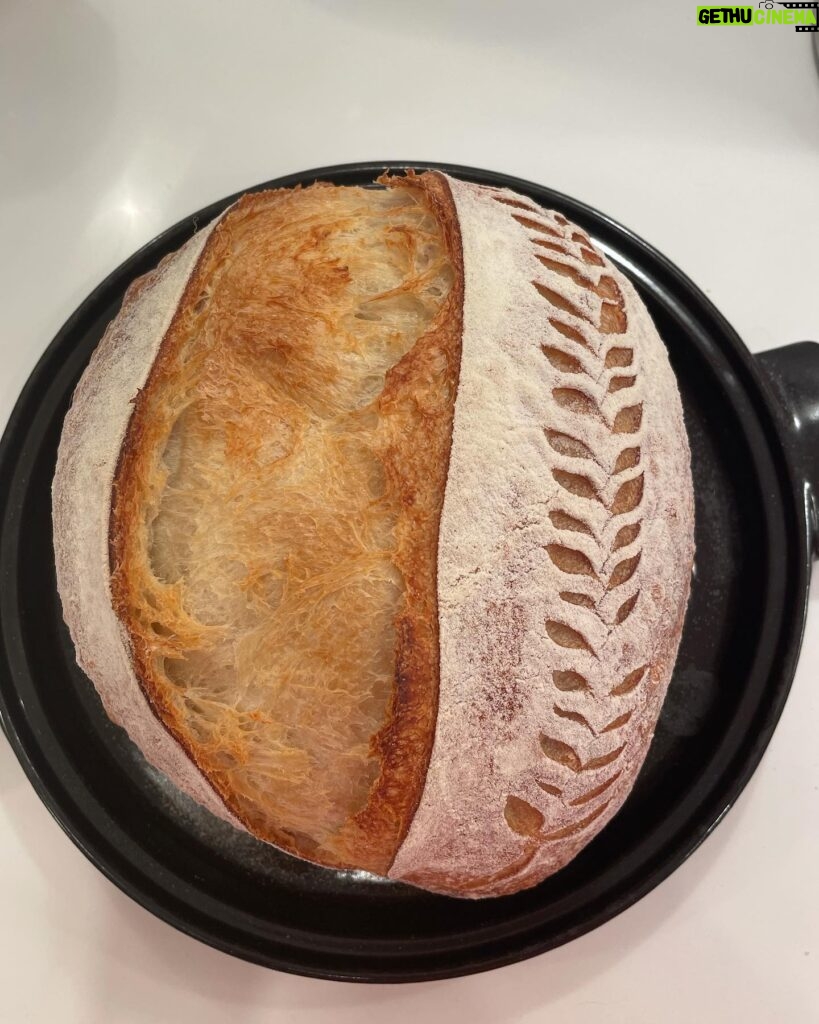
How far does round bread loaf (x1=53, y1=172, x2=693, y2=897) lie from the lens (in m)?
0.72

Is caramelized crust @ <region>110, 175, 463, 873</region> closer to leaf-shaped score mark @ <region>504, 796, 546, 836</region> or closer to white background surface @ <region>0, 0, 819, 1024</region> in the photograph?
leaf-shaped score mark @ <region>504, 796, 546, 836</region>

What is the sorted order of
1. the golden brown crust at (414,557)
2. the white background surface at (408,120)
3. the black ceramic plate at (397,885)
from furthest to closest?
the white background surface at (408,120), the black ceramic plate at (397,885), the golden brown crust at (414,557)

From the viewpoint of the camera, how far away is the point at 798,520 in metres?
1.03

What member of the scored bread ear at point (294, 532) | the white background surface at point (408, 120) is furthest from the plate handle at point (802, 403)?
the scored bread ear at point (294, 532)

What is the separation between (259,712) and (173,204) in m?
1.06

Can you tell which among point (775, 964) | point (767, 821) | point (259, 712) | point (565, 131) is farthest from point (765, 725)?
point (565, 131)

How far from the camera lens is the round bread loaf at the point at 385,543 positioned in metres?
0.72

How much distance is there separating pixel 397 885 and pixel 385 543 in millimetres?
557

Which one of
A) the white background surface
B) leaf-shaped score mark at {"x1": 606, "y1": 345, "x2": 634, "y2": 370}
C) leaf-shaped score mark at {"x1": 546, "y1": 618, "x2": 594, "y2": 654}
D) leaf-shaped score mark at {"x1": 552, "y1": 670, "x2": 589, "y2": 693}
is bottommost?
leaf-shaped score mark at {"x1": 552, "y1": 670, "x2": 589, "y2": 693}

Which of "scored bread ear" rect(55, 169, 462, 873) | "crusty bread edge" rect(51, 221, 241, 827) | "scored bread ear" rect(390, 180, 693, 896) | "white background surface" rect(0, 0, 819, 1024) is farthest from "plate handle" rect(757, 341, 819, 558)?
"crusty bread edge" rect(51, 221, 241, 827)

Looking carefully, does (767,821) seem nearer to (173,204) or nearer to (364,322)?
(364,322)

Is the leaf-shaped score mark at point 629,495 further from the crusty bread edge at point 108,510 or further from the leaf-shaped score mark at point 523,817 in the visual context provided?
the crusty bread edge at point 108,510

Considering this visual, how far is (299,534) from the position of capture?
0.74 metres

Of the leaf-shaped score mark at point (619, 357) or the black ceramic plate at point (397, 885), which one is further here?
the black ceramic plate at point (397, 885)
